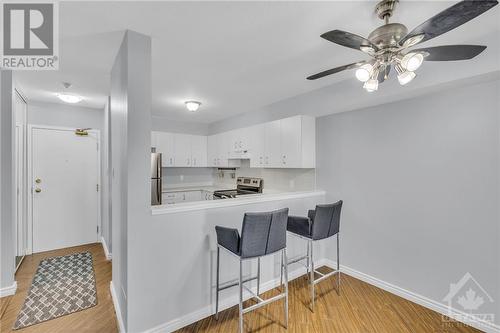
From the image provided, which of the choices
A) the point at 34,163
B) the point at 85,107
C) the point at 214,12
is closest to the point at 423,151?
the point at 214,12

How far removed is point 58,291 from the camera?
8.91ft

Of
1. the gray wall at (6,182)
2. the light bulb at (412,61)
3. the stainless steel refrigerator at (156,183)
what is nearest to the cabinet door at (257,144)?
the stainless steel refrigerator at (156,183)

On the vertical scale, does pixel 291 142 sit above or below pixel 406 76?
below

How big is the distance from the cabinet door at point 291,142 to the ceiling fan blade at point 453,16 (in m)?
2.12

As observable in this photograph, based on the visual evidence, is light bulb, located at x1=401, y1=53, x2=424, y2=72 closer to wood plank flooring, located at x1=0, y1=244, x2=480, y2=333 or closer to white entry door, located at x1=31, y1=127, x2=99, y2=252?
wood plank flooring, located at x1=0, y1=244, x2=480, y2=333

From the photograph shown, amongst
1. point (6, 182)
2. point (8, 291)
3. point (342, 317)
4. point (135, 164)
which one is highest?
point (135, 164)

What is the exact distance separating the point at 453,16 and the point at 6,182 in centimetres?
421

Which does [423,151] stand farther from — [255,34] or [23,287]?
[23,287]

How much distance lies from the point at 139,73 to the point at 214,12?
31.0 inches

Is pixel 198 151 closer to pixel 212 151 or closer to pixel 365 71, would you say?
pixel 212 151

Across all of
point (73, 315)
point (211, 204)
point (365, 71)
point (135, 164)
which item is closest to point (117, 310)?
point (73, 315)

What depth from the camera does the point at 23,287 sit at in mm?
2803

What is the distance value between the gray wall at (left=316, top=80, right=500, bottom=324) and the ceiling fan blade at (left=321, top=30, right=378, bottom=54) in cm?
156

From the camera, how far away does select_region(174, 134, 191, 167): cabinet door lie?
17.7 ft
